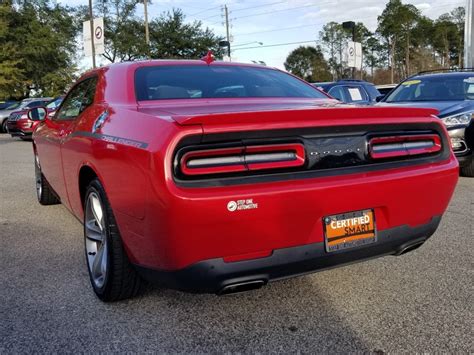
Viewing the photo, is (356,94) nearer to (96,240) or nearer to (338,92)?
(338,92)

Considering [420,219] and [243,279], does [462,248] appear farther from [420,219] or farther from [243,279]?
[243,279]

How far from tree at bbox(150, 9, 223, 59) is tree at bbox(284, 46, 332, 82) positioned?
37.0 meters

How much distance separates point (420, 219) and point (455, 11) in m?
81.1

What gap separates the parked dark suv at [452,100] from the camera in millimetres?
6621

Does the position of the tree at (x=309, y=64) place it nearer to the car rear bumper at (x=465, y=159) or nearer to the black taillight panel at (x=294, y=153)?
the car rear bumper at (x=465, y=159)

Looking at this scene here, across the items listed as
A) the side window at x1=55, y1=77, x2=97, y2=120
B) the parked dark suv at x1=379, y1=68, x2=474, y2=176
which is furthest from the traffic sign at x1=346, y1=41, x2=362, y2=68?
the side window at x1=55, y1=77, x2=97, y2=120

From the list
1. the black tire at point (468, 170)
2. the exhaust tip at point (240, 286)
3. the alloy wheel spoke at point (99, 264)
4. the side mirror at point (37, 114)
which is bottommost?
the black tire at point (468, 170)

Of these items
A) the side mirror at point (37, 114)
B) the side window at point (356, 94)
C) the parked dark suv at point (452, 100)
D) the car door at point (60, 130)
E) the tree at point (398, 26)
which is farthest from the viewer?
the tree at point (398, 26)

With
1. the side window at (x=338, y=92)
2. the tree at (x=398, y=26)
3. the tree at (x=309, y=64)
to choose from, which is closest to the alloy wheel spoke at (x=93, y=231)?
the side window at (x=338, y=92)

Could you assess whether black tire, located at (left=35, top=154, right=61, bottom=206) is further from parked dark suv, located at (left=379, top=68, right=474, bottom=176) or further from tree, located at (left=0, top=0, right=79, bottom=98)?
tree, located at (left=0, top=0, right=79, bottom=98)

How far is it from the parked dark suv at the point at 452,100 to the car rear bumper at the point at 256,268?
3.85 m

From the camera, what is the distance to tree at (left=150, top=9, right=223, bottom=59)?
48625 millimetres

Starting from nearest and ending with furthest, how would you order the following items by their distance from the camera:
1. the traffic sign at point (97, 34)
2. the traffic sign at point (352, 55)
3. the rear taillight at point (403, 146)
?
the rear taillight at point (403, 146) → the traffic sign at point (97, 34) → the traffic sign at point (352, 55)

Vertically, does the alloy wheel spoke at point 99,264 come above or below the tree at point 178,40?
below
